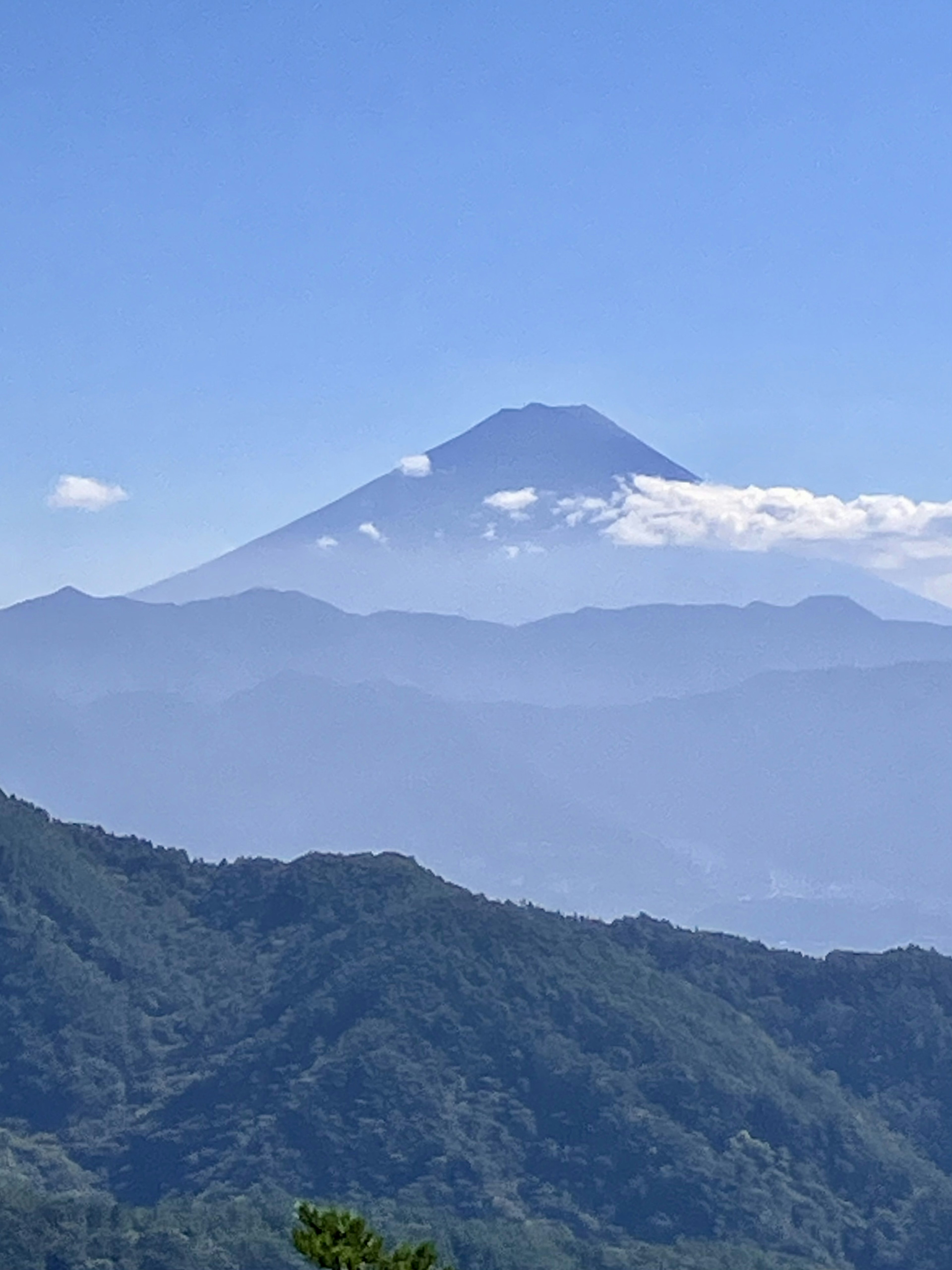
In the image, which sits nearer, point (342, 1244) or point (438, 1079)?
point (342, 1244)

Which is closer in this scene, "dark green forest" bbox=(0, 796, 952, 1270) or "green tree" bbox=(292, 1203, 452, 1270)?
"green tree" bbox=(292, 1203, 452, 1270)

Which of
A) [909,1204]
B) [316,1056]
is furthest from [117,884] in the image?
[909,1204]

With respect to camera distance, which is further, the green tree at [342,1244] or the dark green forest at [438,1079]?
the dark green forest at [438,1079]

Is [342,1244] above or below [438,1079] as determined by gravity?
above
